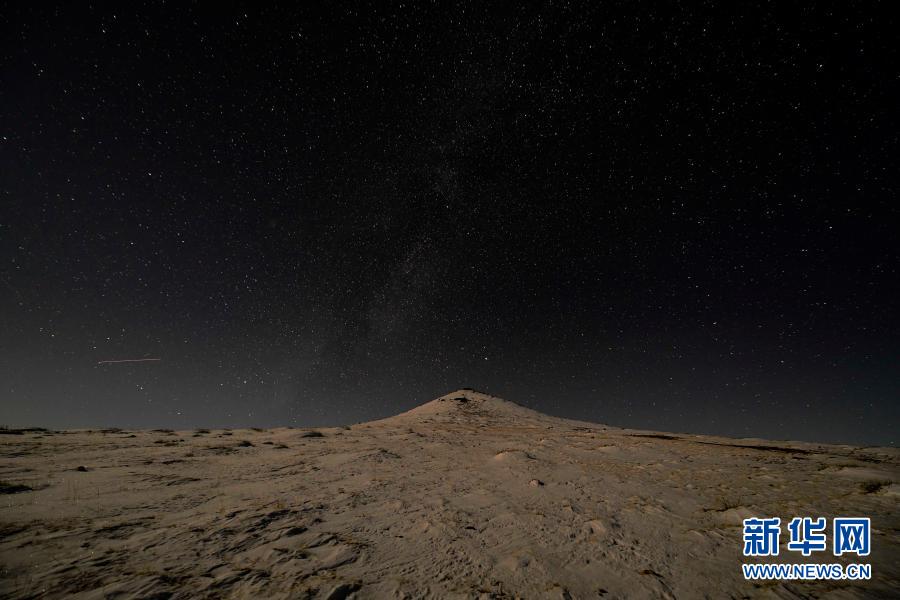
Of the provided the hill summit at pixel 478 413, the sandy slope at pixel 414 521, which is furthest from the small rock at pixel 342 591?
the hill summit at pixel 478 413

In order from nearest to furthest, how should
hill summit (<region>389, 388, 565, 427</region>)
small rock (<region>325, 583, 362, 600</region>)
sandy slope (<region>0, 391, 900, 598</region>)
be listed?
small rock (<region>325, 583, 362, 600</region>) → sandy slope (<region>0, 391, 900, 598</region>) → hill summit (<region>389, 388, 565, 427</region>)

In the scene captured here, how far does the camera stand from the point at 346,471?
23.9 ft

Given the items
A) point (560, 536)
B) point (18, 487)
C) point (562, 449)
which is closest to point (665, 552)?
point (560, 536)

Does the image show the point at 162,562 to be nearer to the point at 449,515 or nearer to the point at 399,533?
the point at 399,533

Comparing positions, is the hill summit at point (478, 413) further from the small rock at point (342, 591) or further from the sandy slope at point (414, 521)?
the small rock at point (342, 591)

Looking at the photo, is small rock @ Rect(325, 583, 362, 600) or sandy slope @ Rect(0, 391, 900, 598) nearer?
small rock @ Rect(325, 583, 362, 600)

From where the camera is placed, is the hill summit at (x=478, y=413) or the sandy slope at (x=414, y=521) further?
the hill summit at (x=478, y=413)

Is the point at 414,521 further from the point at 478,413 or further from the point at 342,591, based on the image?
the point at 478,413

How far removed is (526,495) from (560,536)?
1.60 meters

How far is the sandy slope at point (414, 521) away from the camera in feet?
10.6

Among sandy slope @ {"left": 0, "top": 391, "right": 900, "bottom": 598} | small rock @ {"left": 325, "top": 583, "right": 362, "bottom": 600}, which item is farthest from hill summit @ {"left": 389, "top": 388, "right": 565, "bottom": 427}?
small rock @ {"left": 325, "top": 583, "right": 362, "bottom": 600}

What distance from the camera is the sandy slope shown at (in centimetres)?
322

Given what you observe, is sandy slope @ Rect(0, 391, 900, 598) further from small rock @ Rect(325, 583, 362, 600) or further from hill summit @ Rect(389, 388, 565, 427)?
hill summit @ Rect(389, 388, 565, 427)

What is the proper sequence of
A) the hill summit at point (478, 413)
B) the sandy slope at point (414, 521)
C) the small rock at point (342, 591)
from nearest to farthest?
1. the small rock at point (342, 591)
2. the sandy slope at point (414, 521)
3. the hill summit at point (478, 413)
